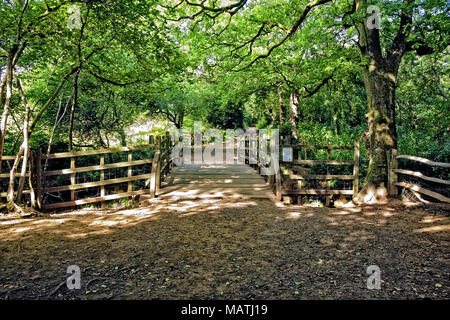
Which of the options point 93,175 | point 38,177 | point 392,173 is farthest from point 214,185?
point 93,175

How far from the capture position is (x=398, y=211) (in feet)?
20.9

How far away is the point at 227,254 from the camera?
4.04 m

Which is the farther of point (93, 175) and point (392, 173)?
point (93, 175)

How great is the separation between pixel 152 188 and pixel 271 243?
4.17 m

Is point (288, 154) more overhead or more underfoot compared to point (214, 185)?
more overhead

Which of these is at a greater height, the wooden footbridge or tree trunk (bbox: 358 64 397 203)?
tree trunk (bbox: 358 64 397 203)

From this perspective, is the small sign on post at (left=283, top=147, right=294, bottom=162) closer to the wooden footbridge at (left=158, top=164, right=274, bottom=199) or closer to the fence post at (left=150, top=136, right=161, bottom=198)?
the wooden footbridge at (left=158, top=164, right=274, bottom=199)

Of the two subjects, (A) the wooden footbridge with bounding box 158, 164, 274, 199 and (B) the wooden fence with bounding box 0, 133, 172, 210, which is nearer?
(B) the wooden fence with bounding box 0, 133, 172, 210

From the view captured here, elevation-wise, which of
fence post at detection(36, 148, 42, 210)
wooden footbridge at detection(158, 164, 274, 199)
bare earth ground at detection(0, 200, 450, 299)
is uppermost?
fence post at detection(36, 148, 42, 210)

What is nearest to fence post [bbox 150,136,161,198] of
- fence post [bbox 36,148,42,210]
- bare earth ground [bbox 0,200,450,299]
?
Answer: bare earth ground [bbox 0,200,450,299]

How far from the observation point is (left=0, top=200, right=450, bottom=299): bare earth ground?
3.04 metres

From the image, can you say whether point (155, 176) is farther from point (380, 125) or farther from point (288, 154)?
point (380, 125)

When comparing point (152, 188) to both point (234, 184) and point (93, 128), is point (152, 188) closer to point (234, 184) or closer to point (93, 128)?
point (234, 184)

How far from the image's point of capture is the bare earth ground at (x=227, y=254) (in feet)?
9.99
